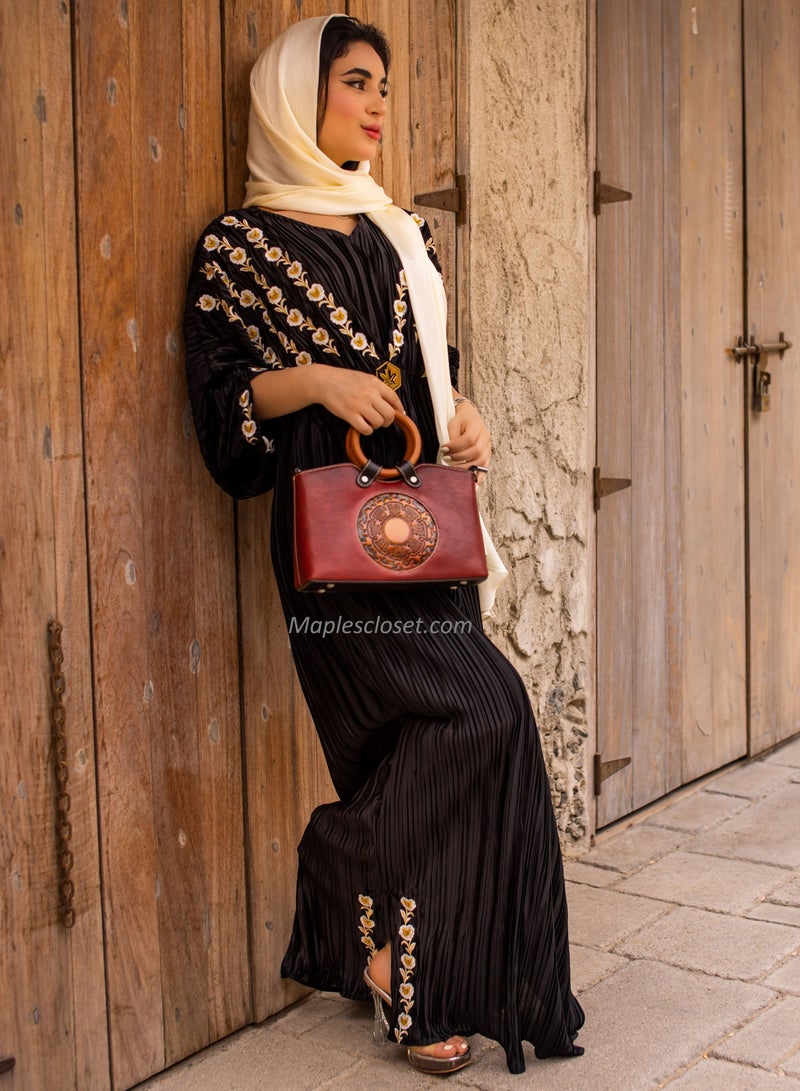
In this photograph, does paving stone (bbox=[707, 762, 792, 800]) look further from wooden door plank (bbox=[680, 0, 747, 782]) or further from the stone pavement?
the stone pavement

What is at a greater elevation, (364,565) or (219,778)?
(364,565)

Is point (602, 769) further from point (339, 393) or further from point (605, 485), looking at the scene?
point (339, 393)

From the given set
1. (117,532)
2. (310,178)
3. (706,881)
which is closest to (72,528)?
(117,532)

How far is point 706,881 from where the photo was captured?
11.2ft

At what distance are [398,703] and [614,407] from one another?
1674 millimetres

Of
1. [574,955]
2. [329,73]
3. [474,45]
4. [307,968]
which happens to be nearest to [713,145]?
[474,45]

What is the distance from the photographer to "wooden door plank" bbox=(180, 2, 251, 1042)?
244cm

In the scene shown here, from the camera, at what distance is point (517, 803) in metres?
2.41

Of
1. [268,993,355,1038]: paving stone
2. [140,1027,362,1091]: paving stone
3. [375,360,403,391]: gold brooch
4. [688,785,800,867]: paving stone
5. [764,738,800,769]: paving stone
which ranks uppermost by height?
[375,360,403,391]: gold brooch

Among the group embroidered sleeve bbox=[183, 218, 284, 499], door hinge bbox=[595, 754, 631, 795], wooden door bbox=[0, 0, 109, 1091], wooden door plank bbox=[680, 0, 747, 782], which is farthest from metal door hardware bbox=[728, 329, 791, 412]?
wooden door bbox=[0, 0, 109, 1091]

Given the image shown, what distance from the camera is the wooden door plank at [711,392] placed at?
4.15m

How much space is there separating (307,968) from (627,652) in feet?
5.39

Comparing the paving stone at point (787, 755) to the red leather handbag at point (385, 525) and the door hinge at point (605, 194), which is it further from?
the red leather handbag at point (385, 525)

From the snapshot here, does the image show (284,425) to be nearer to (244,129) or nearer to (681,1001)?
(244,129)
